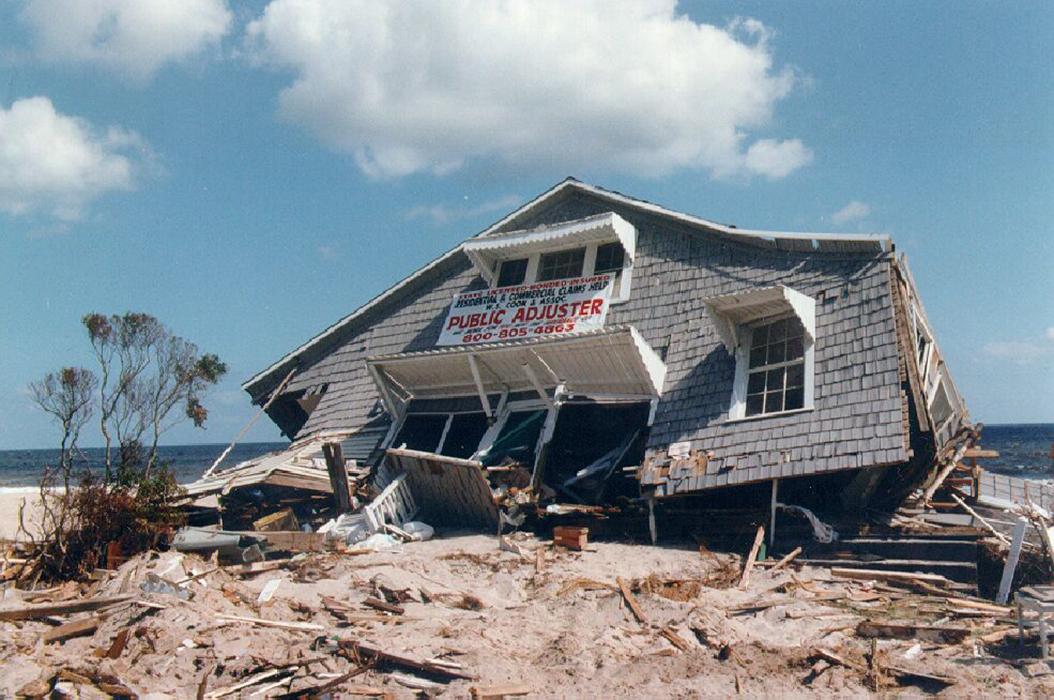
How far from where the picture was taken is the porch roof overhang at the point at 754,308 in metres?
12.4

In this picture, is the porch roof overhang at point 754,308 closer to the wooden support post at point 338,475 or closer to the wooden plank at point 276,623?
the wooden support post at point 338,475

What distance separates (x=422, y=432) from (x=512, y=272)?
390 centimetres

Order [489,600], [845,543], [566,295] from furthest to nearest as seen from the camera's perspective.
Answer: [566,295], [845,543], [489,600]

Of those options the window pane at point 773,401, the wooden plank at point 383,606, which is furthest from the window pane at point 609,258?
the wooden plank at point 383,606

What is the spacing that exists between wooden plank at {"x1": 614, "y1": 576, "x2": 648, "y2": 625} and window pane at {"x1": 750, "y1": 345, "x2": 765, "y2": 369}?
475 cm

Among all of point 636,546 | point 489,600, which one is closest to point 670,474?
point 636,546

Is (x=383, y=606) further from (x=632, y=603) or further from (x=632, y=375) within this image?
(x=632, y=375)

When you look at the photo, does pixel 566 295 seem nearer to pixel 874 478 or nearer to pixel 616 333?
pixel 616 333

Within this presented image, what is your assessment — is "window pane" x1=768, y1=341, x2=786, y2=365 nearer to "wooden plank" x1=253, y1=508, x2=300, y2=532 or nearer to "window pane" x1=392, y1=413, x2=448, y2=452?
"window pane" x1=392, y1=413, x2=448, y2=452

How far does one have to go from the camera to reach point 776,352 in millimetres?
12922

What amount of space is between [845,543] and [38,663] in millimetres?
9332

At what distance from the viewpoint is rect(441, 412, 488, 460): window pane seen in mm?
16000

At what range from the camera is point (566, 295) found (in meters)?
16.3

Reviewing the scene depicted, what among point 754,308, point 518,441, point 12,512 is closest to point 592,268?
point 518,441
